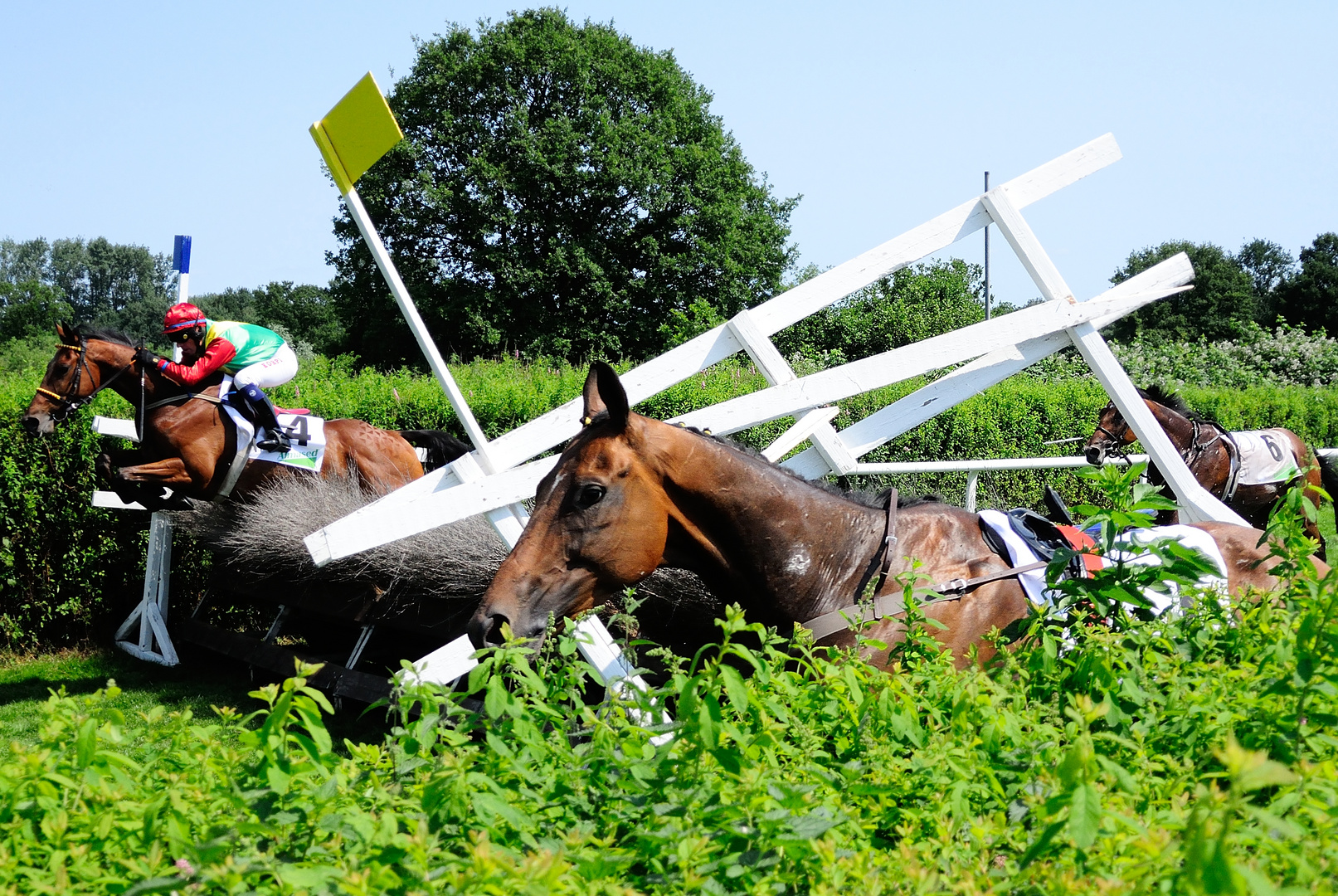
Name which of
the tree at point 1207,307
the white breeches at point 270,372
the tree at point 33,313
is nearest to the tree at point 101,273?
the tree at point 33,313

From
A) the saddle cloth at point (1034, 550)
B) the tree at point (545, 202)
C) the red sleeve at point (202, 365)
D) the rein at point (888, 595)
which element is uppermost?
the tree at point (545, 202)

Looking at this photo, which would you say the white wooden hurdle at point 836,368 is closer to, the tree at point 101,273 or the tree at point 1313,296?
the tree at point 1313,296

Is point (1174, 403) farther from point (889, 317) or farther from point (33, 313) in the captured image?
point (33, 313)

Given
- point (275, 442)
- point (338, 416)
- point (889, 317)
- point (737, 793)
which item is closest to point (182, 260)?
point (275, 442)

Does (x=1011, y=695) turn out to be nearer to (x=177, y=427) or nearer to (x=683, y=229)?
(x=177, y=427)

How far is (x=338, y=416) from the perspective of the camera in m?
10.1

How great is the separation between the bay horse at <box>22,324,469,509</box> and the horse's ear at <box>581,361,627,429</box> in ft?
15.1

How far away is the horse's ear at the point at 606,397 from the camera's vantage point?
9.66 feet

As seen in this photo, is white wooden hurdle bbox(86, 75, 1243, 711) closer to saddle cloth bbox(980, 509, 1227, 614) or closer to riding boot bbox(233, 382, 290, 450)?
saddle cloth bbox(980, 509, 1227, 614)

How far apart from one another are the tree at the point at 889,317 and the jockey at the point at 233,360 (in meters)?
14.3

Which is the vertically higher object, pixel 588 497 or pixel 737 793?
pixel 588 497

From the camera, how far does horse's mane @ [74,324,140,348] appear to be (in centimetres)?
805

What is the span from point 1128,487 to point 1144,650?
416 mm

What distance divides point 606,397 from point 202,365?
6.20 meters
